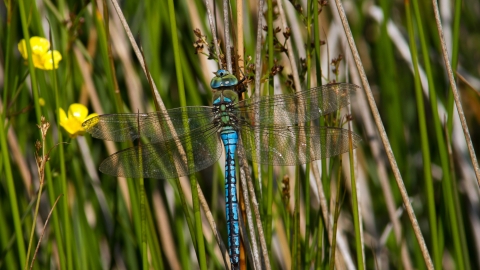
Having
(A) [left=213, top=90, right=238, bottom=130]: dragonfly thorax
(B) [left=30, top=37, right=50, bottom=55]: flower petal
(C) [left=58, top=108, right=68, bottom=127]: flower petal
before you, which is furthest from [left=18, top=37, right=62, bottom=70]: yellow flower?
(A) [left=213, top=90, right=238, bottom=130]: dragonfly thorax

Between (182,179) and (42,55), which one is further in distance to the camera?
(182,179)

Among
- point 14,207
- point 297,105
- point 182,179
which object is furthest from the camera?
point 182,179

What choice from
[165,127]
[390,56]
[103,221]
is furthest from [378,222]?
[165,127]

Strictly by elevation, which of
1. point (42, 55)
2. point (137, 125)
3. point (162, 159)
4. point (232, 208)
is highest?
point (42, 55)

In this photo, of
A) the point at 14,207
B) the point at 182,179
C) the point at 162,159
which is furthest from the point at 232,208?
the point at 182,179

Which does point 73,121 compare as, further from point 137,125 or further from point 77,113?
point 137,125

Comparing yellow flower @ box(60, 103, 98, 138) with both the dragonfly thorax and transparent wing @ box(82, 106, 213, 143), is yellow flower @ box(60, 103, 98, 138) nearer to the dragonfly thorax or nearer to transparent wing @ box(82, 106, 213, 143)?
transparent wing @ box(82, 106, 213, 143)
